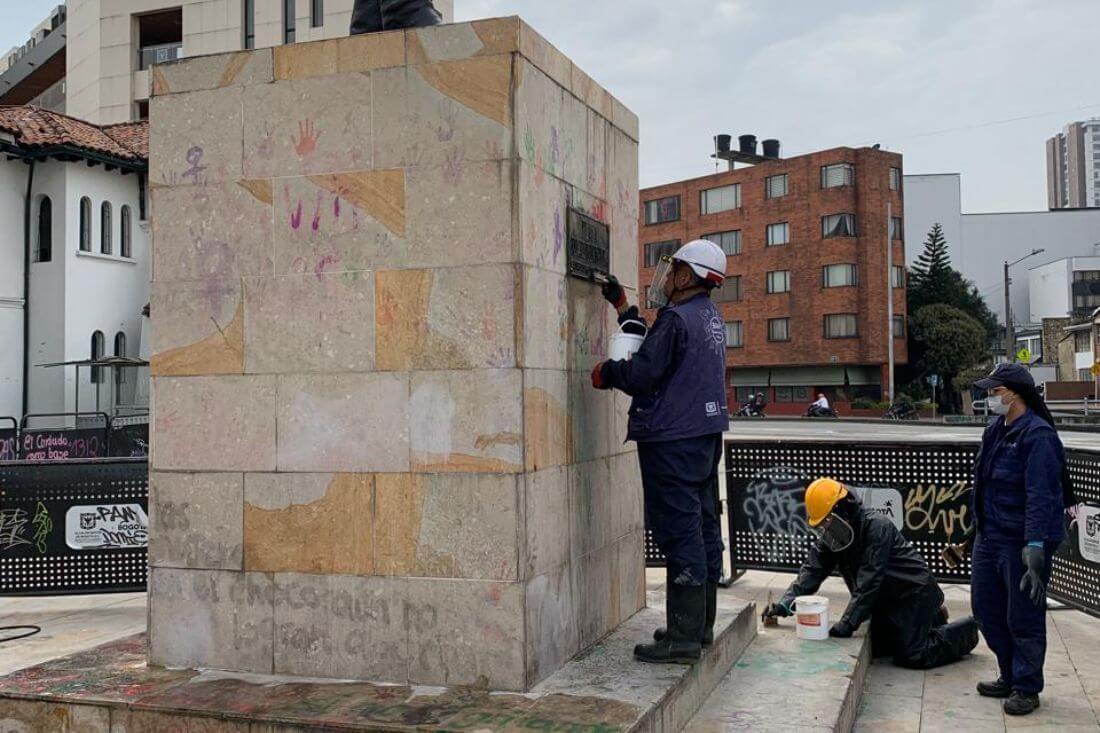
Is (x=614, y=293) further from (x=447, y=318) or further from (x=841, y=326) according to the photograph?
(x=841, y=326)

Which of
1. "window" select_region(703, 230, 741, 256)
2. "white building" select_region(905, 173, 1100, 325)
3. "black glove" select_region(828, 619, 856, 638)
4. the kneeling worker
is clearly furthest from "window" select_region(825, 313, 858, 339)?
"black glove" select_region(828, 619, 856, 638)

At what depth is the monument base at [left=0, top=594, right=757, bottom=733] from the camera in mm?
4074

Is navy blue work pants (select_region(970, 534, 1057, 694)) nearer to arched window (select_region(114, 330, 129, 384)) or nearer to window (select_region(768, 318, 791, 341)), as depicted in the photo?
arched window (select_region(114, 330, 129, 384))

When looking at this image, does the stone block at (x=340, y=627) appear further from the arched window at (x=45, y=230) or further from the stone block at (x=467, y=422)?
the arched window at (x=45, y=230)

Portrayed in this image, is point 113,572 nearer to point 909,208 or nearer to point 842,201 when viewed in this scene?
point 842,201

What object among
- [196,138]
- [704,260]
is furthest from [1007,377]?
[196,138]

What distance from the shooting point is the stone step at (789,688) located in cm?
467

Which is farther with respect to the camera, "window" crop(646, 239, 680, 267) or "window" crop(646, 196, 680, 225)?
"window" crop(646, 196, 680, 225)

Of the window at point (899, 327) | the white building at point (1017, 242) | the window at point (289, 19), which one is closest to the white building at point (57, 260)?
the window at point (289, 19)

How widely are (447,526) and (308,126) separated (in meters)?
1.99

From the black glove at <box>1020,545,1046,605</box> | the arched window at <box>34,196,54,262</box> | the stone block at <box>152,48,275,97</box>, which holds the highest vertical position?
the arched window at <box>34,196,54,262</box>

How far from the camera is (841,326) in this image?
183 feet

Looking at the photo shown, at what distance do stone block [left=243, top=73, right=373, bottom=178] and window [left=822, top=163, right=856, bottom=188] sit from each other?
5325cm

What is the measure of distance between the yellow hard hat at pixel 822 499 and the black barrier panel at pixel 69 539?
17.8 ft
